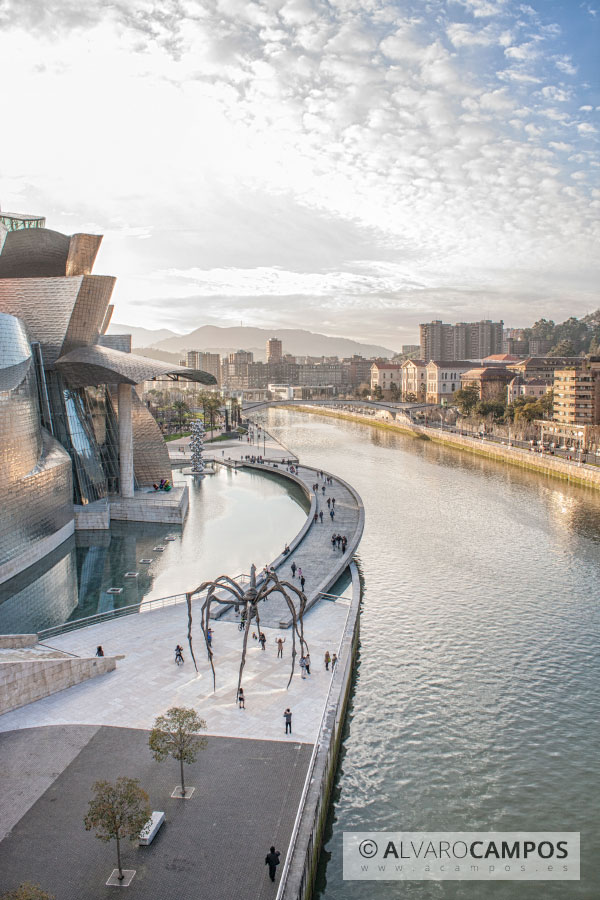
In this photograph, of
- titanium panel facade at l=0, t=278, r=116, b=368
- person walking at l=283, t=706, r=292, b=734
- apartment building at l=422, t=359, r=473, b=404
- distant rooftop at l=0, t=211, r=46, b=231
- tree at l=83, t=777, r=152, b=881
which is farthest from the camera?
apartment building at l=422, t=359, r=473, b=404

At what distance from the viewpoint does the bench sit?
10.4 meters

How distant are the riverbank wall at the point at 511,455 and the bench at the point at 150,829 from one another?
145ft

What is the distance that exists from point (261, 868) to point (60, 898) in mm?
2962

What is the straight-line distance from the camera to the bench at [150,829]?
10.4 m

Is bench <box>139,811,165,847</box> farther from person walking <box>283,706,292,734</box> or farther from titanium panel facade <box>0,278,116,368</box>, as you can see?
titanium panel facade <box>0,278,116,368</box>

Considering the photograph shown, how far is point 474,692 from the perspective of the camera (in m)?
17.6

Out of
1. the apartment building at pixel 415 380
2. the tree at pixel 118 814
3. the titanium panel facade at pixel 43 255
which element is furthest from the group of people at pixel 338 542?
the apartment building at pixel 415 380

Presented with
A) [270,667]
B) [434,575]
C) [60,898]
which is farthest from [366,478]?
[60,898]

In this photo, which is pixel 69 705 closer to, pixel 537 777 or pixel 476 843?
pixel 476 843

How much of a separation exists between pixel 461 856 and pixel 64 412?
1172 inches

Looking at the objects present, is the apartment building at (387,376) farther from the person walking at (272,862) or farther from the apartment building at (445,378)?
the person walking at (272,862)

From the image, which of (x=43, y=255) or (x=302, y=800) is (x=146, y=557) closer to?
(x=302, y=800)

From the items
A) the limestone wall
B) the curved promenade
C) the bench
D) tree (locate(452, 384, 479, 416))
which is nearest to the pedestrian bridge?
tree (locate(452, 384, 479, 416))

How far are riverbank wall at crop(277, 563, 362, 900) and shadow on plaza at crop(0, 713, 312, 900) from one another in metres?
0.27
